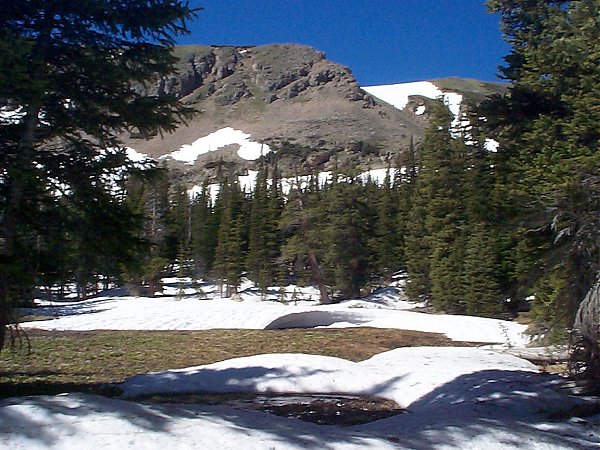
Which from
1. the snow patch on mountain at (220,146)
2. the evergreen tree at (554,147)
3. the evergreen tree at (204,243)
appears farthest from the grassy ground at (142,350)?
the snow patch on mountain at (220,146)

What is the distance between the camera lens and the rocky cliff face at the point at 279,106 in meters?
119

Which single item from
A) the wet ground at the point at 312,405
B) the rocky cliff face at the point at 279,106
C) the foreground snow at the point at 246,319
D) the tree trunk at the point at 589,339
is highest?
the rocky cliff face at the point at 279,106

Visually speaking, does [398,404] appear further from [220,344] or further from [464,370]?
[220,344]

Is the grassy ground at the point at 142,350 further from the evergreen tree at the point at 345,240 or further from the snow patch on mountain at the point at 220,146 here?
the snow patch on mountain at the point at 220,146

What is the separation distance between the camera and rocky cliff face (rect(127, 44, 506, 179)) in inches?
4685

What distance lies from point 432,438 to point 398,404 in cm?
339

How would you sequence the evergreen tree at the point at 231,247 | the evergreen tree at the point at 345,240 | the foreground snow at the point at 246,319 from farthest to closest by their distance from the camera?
the evergreen tree at the point at 231,247
the evergreen tree at the point at 345,240
the foreground snow at the point at 246,319

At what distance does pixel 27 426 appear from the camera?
4.94 metres

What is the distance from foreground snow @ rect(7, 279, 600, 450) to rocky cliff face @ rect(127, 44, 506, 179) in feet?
291

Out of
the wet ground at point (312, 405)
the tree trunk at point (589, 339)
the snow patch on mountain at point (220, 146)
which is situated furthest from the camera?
the snow patch on mountain at point (220, 146)

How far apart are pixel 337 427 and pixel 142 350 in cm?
886

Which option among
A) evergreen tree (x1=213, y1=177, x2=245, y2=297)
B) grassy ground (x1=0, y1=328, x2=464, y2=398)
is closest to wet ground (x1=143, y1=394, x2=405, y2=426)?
grassy ground (x1=0, y1=328, x2=464, y2=398)

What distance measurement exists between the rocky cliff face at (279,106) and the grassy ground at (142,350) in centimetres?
8275

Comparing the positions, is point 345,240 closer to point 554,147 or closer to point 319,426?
point 554,147
